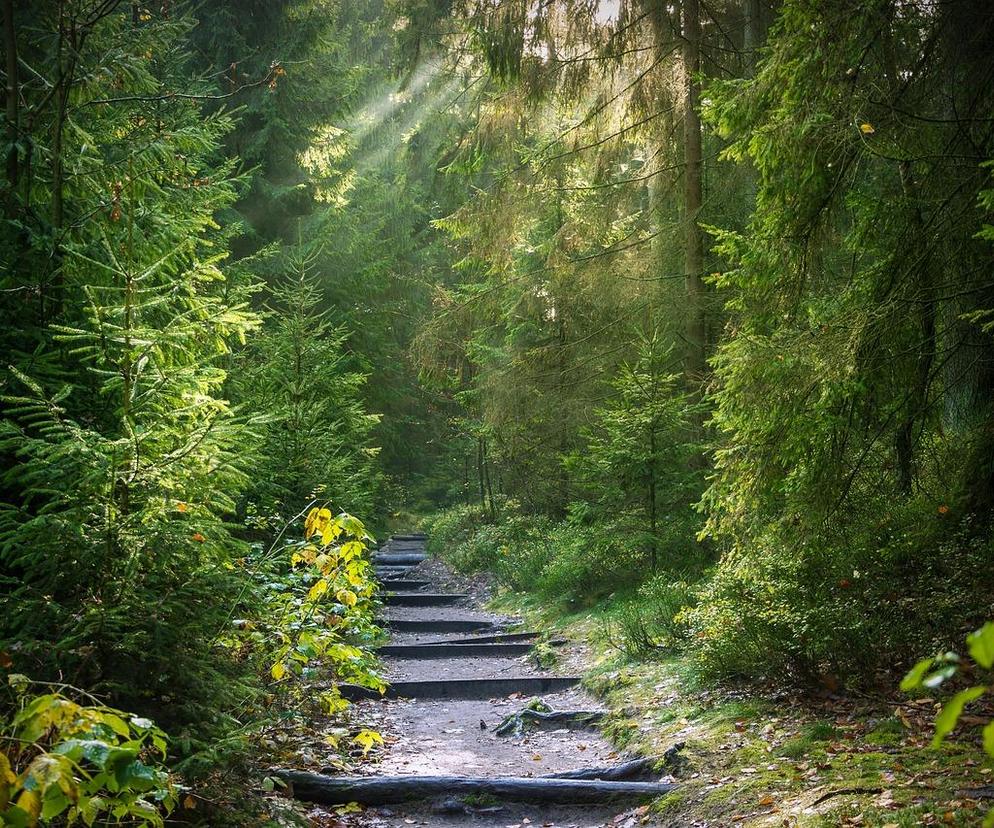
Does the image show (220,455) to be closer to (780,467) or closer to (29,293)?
(29,293)

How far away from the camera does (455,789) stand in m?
5.65

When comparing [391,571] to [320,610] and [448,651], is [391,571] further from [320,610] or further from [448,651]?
[320,610]

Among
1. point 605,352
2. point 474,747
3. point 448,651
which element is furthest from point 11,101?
point 605,352

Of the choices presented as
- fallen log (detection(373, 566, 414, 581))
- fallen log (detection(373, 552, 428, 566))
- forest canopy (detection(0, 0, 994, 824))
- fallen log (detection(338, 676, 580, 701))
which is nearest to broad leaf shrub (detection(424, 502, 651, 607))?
forest canopy (detection(0, 0, 994, 824))

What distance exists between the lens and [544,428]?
16203mm

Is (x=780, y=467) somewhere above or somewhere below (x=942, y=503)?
above

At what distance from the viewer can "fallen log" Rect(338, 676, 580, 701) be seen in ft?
29.5

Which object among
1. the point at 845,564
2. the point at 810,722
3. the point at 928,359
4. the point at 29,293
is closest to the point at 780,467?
the point at 845,564

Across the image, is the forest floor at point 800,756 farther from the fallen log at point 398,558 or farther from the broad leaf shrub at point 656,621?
the fallen log at point 398,558

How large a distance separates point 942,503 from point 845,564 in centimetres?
112

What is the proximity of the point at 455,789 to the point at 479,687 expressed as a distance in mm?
3528

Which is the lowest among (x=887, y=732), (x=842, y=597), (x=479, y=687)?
(x=479, y=687)

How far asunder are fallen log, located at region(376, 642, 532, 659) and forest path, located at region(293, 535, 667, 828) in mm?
14

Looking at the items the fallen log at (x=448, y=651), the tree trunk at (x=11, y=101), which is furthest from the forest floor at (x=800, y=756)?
the tree trunk at (x=11, y=101)
